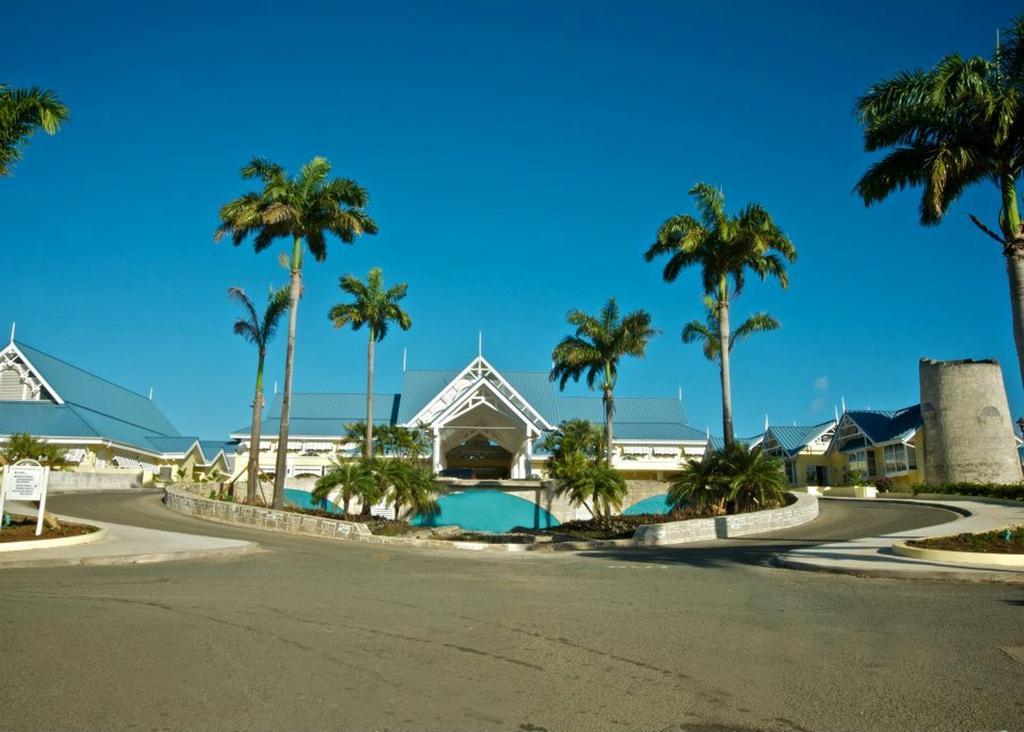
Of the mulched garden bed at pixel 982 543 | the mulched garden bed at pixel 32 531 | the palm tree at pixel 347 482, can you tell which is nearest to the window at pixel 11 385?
the palm tree at pixel 347 482

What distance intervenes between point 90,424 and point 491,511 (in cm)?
2744

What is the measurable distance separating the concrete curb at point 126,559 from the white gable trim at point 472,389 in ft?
101

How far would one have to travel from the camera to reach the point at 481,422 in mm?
54875

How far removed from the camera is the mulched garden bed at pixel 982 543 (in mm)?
12508

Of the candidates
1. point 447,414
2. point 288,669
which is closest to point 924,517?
point 288,669

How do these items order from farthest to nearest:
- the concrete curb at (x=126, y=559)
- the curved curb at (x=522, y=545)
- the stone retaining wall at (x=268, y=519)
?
the stone retaining wall at (x=268, y=519), the curved curb at (x=522, y=545), the concrete curb at (x=126, y=559)

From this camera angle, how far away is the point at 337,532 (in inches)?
851

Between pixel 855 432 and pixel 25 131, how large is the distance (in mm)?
48303

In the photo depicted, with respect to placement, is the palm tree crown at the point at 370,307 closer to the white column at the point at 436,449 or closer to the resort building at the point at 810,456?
the white column at the point at 436,449

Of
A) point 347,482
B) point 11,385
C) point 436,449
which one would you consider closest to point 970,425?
point 436,449

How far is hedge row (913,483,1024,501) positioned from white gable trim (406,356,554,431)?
19.5 metres

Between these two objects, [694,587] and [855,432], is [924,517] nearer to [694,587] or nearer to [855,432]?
[694,587]

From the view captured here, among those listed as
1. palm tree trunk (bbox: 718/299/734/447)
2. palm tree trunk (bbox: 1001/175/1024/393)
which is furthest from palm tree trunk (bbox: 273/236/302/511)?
palm tree trunk (bbox: 1001/175/1024/393)

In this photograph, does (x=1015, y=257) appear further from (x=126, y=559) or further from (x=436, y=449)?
(x=436, y=449)
